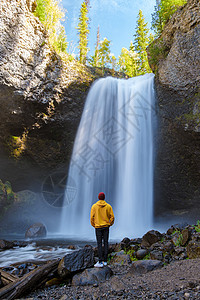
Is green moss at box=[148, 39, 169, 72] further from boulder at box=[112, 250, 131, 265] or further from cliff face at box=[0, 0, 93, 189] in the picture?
boulder at box=[112, 250, 131, 265]

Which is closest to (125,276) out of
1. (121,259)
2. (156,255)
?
(121,259)

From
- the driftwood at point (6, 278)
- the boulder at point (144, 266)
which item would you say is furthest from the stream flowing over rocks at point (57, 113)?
the driftwood at point (6, 278)

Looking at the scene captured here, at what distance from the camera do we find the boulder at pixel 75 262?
3937 mm

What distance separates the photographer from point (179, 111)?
10.9 metres

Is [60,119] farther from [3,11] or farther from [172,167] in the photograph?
[172,167]

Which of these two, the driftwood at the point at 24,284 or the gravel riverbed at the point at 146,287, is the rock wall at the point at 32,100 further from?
the gravel riverbed at the point at 146,287

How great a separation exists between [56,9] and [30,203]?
20007 millimetres

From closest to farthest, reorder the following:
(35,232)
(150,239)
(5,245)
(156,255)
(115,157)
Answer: (156,255) → (150,239) → (5,245) → (35,232) → (115,157)

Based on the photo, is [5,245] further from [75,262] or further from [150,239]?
[150,239]

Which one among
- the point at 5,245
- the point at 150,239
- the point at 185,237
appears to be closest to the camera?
the point at 185,237

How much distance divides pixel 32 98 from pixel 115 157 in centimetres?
674

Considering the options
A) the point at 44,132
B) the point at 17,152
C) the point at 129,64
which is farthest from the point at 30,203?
the point at 129,64

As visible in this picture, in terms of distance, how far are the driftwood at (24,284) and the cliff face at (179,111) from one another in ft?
31.5

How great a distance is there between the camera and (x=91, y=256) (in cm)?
438
